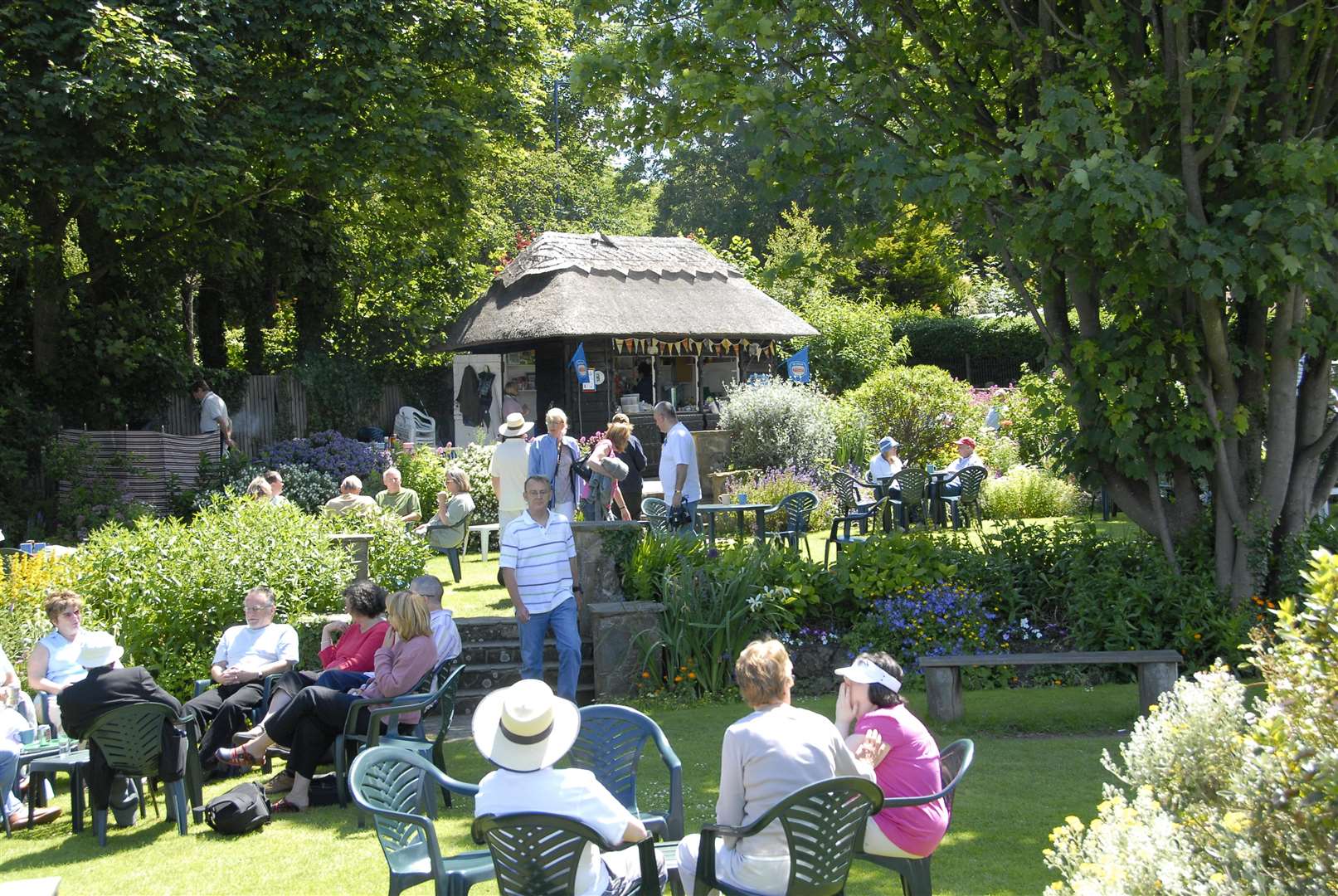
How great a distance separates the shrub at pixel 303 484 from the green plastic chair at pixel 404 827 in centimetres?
1195

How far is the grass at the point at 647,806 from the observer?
18.0 ft

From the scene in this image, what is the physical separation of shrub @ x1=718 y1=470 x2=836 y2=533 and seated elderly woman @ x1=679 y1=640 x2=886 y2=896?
11.1 meters

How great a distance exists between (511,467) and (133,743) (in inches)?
179

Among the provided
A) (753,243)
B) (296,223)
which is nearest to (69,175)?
(296,223)

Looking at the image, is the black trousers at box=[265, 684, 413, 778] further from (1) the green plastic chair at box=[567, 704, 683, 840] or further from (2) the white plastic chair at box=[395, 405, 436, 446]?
(2) the white plastic chair at box=[395, 405, 436, 446]

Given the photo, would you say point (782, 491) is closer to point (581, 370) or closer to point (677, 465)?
point (677, 465)

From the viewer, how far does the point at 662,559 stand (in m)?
9.62

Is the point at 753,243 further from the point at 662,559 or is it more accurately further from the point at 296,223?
the point at 662,559

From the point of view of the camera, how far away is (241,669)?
24.6 feet

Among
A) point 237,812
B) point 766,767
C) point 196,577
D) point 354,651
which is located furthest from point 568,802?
point 196,577

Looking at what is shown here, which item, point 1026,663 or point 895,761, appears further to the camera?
point 1026,663

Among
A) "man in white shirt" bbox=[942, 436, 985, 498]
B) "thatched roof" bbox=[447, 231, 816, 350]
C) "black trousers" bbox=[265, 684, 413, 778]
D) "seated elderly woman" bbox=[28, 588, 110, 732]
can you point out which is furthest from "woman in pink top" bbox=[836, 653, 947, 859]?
"thatched roof" bbox=[447, 231, 816, 350]

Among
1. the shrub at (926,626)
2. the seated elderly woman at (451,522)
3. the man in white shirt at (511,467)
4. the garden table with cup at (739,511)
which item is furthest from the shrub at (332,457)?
the shrub at (926,626)

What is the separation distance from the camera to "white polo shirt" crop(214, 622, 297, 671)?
7629 millimetres
